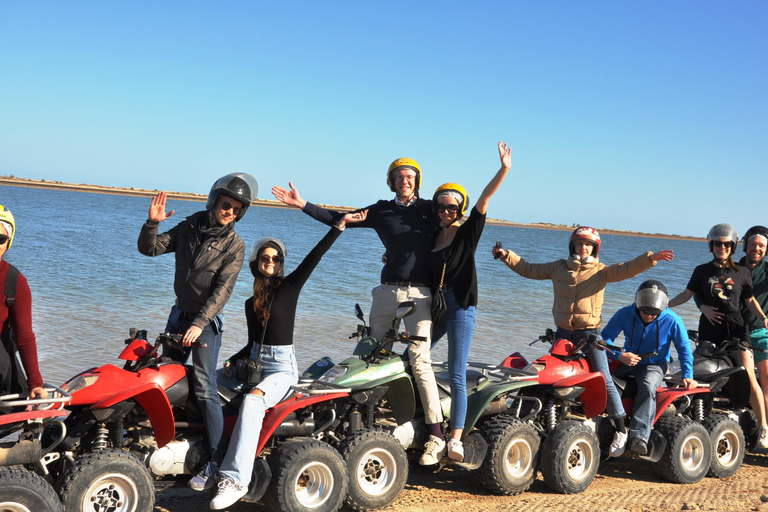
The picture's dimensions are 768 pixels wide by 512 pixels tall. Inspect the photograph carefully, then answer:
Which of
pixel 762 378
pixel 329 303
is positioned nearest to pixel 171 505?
pixel 762 378

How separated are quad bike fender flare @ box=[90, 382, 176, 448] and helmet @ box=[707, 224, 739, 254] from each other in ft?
17.8

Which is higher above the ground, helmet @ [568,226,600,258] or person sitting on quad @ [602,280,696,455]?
helmet @ [568,226,600,258]

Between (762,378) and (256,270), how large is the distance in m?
5.40

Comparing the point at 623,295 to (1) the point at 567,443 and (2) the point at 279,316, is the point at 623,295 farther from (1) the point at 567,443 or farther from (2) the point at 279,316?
(2) the point at 279,316

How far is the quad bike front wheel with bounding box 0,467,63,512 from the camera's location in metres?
4.12

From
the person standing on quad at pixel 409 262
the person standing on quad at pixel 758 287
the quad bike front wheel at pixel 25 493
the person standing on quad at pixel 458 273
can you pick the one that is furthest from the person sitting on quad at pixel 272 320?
the person standing on quad at pixel 758 287

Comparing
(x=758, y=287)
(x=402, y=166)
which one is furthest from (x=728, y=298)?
(x=402, y=166)

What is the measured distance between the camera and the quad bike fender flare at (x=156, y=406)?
15.4 feet

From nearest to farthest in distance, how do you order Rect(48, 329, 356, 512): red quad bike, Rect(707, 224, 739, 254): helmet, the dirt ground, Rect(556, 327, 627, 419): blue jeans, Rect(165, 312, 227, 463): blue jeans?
Rect(48, 329, 356, 512): red quad bike < Rect(165, 312, 227, 463): blue jeans < the dirt ground < Rect(556, 327, 627, 419): blue jeans < Rect(707, 224, 739, 254): helmet

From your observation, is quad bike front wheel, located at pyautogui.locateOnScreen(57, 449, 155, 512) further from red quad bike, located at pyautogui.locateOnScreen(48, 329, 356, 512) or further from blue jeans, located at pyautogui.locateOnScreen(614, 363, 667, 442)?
blue jeans, located at pyautogui.locateOnScreen(614, 363, 667, 442)

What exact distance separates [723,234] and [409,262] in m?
3.51

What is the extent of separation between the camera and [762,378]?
8.01m

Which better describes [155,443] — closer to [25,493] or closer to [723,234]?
[25,493]

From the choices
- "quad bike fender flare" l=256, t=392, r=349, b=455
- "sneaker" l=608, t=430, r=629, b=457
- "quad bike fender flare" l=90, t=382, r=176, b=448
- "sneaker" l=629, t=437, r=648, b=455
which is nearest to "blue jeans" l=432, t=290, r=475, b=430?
"quad bike fender flare" l=256, t=392, r=349, b=455
